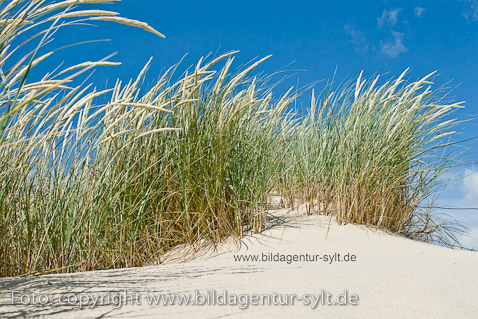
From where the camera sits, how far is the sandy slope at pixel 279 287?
1.15 meters

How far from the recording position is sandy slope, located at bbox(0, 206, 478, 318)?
115cm

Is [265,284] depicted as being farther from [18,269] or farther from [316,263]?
[18,269]

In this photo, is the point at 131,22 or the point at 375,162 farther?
the point at 375,162

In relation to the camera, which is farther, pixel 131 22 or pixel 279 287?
pixel 279 287

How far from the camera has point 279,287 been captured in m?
1.38

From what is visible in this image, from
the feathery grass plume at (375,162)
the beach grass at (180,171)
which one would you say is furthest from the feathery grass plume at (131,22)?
the feathery grass plume at (375,162)

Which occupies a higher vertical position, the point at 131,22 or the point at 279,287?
the point at 131,22

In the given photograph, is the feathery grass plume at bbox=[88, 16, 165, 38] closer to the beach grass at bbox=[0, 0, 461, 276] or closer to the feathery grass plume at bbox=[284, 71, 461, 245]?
the beach grass at bbox=[0, 0, 461, 276]

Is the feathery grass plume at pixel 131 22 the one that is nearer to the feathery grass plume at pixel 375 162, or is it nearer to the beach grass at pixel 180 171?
the beach grass at pixel 180 171

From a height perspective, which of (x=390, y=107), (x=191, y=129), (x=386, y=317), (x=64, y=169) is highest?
(x=390, y=107)

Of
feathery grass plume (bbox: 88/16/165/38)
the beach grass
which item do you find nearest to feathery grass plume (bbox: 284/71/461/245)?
the beach grass

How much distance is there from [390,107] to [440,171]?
2.01 ft

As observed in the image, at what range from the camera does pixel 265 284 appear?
142cm

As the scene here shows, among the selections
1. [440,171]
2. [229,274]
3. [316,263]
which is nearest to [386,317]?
[229,274]
